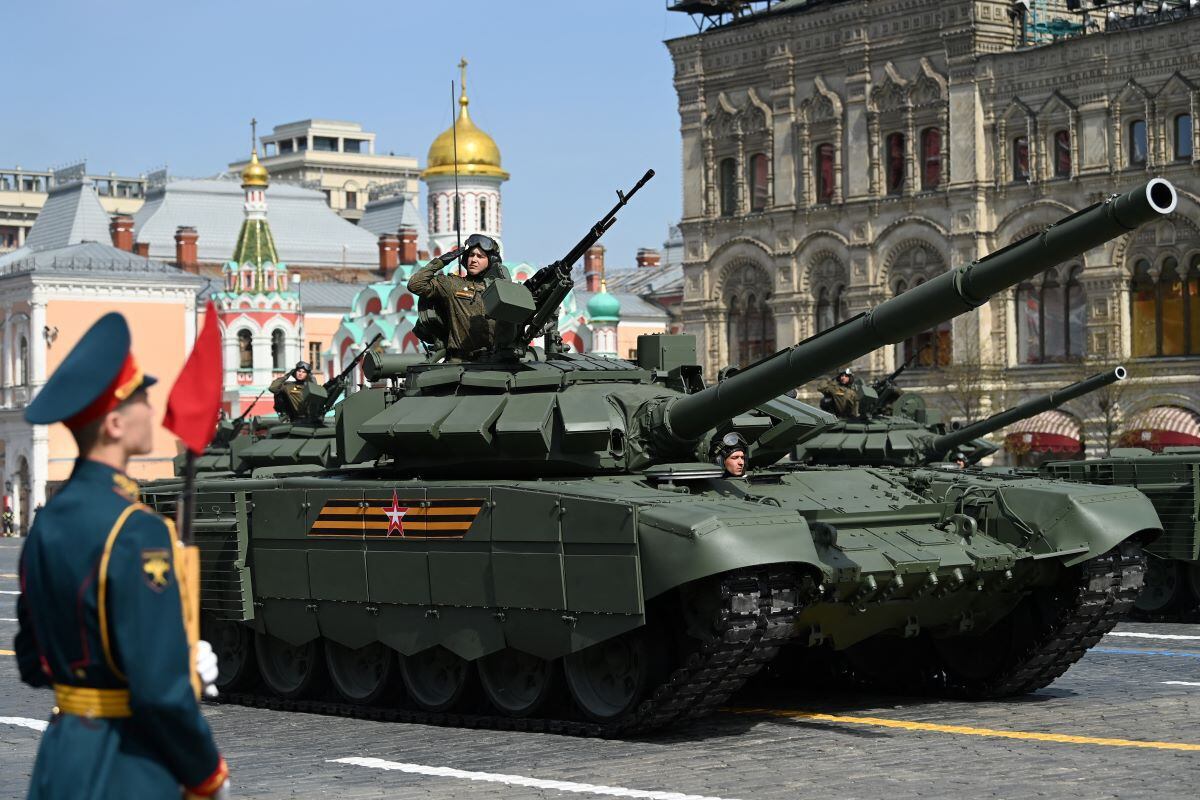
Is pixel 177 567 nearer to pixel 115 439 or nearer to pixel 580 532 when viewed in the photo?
pixel 115 439

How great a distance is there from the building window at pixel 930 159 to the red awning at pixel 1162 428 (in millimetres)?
9568

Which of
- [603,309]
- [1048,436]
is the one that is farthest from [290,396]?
[603,309]

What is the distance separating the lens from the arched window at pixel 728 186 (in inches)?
2432

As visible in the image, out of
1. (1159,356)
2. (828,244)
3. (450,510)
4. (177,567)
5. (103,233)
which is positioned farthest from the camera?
(103,233)

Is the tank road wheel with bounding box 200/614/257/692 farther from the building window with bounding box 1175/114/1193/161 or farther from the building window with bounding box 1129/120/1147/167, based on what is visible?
the building window with bounding box 1129/120/1147/167

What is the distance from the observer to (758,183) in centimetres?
6116

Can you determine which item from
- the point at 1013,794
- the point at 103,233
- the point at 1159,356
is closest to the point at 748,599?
the point at 1013,794

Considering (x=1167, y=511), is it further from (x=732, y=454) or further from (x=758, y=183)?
(x=758, y=183)

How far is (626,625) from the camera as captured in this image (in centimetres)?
1312

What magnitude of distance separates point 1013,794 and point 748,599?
7.57 feet

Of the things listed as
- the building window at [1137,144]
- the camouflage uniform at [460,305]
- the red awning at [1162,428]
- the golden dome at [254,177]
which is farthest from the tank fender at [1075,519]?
the golden dome at [254,177]

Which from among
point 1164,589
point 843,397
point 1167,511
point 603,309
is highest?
point 603,309

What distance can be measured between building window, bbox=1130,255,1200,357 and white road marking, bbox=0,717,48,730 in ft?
132

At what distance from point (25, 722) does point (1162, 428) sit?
39479 mm
